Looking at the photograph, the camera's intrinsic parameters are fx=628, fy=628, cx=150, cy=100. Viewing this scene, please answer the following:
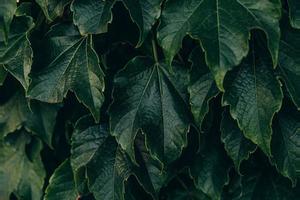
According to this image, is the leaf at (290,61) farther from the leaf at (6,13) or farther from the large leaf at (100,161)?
the leaf at (6,13)

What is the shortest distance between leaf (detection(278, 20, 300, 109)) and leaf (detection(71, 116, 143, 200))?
0.52 metres

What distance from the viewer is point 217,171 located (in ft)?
5.89

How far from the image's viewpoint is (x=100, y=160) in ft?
5.96

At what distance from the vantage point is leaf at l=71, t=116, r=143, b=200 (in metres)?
1.80

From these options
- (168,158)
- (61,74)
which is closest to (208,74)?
(168,158)

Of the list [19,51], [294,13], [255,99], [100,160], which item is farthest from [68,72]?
[294,13]

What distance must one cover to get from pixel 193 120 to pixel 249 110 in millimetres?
197

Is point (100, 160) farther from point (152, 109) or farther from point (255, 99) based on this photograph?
point (255, 99)

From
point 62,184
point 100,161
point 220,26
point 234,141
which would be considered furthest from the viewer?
point 62,184

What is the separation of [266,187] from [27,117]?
78cm

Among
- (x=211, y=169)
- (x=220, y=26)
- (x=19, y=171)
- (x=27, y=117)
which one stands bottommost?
(x=19, y=171)

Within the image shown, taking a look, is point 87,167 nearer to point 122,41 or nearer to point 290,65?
point 122,41

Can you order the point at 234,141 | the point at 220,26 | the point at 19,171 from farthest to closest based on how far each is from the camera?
1. the point at 19,171
2. the point at 234,141
3. the point at 220,26

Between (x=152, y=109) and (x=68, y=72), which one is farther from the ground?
(x=68, y=72)
